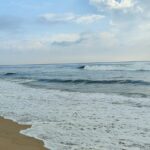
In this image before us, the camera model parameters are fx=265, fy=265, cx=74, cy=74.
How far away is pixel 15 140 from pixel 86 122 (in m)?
2.22

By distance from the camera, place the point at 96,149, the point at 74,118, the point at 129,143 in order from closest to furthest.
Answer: the point at 96,149 < the point at 129,143 < the point at 74,118

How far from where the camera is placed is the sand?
5.10m

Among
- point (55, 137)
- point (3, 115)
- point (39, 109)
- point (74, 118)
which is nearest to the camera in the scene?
point (55, 137)

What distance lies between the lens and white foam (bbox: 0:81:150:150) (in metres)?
5.38

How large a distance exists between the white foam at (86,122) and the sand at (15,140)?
0.70 feet

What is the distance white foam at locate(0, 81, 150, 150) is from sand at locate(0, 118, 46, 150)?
0.70 feet

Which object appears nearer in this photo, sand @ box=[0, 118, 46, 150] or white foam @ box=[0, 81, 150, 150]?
sand @ box=[0, 118, 46, 150]

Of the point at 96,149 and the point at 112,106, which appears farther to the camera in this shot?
the point at 112,106

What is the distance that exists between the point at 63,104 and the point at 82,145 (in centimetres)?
501

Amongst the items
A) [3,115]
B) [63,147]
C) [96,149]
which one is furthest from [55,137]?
[3,115]

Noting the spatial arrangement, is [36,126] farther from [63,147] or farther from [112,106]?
[112,106]

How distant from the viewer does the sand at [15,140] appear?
5.10 m

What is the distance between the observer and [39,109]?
9.19 metres

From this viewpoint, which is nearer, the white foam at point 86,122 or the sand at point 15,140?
the sand at point 15,140
